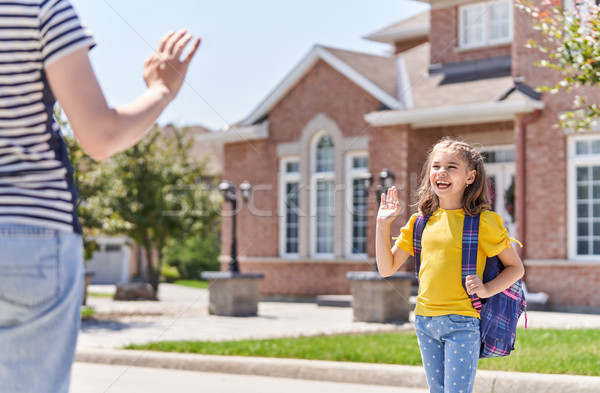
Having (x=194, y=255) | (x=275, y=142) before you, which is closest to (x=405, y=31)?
(x=275, y=142)

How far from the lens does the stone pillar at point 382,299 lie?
1359 centimetres

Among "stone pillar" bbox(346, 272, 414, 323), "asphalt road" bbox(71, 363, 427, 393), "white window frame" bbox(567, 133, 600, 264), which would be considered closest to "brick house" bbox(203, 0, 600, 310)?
"white window frame" bbox(567, 133, 600, 264)

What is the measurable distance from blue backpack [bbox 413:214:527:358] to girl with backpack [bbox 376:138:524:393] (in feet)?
0.08

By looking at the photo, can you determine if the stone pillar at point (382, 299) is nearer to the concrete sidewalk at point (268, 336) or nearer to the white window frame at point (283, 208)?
the concrete sidewalk at point (268, 336)

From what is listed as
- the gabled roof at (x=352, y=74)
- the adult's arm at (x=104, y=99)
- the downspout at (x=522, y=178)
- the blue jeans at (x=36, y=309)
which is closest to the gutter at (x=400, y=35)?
the gabled roof at (x=352, y=74)

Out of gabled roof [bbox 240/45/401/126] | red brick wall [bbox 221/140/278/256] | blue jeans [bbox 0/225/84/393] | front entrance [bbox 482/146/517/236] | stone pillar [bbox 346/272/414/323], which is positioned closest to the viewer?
blue jeans [bbox 0/225/84/393]

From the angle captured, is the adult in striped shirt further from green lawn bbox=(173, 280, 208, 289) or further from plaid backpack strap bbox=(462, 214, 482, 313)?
green lawn bbox=(173, 280, 208, 289)

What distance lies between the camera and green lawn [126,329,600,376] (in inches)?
302

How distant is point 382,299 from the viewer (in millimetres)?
13570

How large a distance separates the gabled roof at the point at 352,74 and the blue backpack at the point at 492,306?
49.0 feet

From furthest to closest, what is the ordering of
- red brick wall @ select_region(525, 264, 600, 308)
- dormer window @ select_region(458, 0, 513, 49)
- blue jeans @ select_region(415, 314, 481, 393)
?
dormer window @ select_region(458, 0, 513, 49) < red brick wall @ select_region(525, 264, 600, 308) < blue jeans @ select_region(415, 314, 481, 393)

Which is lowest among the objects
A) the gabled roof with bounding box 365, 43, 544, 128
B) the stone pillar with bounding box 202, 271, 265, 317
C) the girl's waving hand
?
the stone pillar with bounding box 202, 271, 265, 317

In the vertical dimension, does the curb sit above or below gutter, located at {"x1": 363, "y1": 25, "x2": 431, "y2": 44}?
below

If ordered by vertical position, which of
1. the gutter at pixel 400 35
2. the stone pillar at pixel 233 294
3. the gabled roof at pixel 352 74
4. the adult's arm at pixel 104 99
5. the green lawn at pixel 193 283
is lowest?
the green lawn at pixel 193 283
